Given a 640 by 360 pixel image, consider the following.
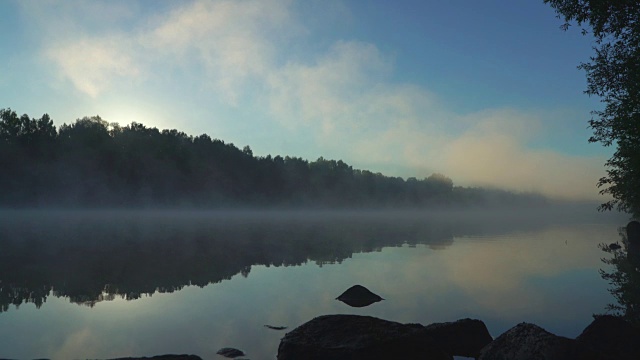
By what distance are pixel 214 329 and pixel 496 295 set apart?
14.6 metres

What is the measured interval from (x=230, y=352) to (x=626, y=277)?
2661 cm

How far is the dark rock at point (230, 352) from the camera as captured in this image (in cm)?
1244

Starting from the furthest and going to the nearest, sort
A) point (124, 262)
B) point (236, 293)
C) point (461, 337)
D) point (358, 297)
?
point (124, 262), point (236, 293), point (358, 297), point (461, 337)

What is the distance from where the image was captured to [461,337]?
13.0 m

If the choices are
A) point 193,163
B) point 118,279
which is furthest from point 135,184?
point 118,279

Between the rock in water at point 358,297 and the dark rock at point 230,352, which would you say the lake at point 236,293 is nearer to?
the dark rock at point 230,352

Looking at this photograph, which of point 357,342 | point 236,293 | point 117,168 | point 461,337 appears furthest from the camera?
point 117,168

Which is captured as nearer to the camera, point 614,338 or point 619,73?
point 614,338

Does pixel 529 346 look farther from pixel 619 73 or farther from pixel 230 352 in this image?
pixel 619 73

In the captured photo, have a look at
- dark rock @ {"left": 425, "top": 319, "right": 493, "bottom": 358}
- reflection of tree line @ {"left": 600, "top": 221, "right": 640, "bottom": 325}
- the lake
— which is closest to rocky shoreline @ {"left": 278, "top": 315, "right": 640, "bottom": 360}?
dark rock @ {"left": 425, "top": 319, "right": 493, "bottom": 358}

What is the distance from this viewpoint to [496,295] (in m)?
22.2

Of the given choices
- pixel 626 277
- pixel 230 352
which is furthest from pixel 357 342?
pixel 626 277

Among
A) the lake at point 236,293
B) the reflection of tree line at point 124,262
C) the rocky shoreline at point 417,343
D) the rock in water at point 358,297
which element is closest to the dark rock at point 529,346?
the rocky shoreline at point 417,343

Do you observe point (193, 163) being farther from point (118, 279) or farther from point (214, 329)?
point (214, 329)
